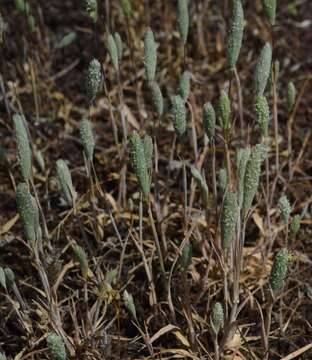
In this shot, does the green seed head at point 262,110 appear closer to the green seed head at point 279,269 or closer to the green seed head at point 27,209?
the green seed head at point 279,269

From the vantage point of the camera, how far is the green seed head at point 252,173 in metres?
0.93

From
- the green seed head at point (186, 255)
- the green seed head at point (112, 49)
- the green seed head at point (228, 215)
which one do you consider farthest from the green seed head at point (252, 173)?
the green seed head at point (112, 49)

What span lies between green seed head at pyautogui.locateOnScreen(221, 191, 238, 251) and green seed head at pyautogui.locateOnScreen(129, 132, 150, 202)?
12cm

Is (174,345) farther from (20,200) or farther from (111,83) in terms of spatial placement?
(111,83)

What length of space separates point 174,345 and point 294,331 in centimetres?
21

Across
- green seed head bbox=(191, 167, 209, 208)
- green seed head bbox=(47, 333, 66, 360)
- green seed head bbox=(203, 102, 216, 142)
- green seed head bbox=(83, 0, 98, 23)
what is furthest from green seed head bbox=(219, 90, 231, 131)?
green seed head bbox=(47, 333, 66, 360)

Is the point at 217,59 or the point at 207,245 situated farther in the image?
the point at 217,59

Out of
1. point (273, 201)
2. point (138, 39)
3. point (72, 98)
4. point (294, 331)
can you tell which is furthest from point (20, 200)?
point (138, 39)

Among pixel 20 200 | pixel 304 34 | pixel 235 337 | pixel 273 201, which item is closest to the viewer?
pixel 20 200

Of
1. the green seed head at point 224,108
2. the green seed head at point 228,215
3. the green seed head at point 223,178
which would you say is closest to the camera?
the green seed head at point 228,215

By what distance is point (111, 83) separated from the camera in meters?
1.87

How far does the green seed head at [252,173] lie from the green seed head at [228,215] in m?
0.02

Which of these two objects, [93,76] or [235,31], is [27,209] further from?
[235,31]

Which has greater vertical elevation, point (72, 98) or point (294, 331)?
point (72, 98)
